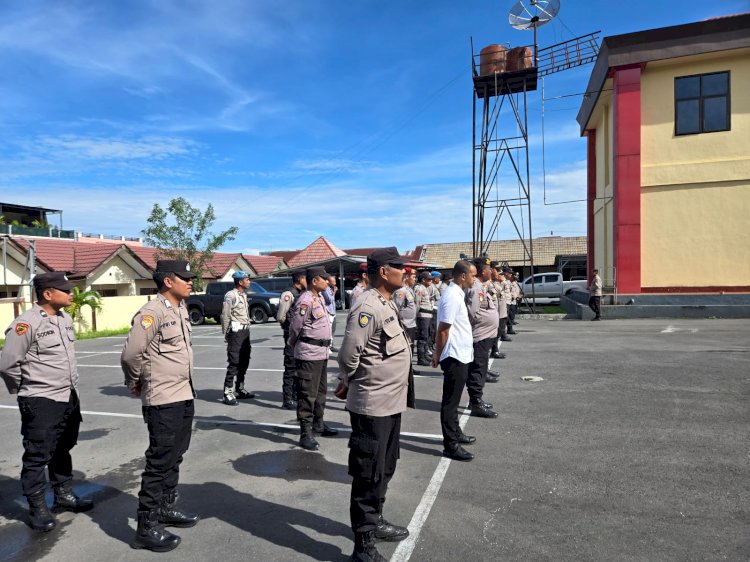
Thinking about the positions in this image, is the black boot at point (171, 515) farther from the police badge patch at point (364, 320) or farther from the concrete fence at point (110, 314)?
the concrete fence at point (110, 314)

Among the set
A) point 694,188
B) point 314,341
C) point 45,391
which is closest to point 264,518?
point 45,391

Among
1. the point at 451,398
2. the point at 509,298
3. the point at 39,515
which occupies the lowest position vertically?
the point at 39,515

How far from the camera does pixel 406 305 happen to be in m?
9.87

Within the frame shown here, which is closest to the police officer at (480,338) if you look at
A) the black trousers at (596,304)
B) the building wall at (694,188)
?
the black trousers at (596,304)

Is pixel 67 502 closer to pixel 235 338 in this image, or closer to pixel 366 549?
pixel 366 549

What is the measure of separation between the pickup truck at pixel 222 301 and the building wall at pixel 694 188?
14.4 m

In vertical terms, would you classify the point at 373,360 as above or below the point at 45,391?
above

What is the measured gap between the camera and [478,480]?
14.2ft

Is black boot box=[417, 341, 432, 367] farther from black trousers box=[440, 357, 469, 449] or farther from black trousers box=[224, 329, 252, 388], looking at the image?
black trousers box=[440, 357, 469, 449]

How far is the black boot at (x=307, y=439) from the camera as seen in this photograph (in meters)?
5.28

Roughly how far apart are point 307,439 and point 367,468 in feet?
7.71

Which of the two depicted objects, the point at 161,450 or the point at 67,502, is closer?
the point at 161,450

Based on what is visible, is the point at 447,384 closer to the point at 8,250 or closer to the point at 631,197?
the point at 631,197

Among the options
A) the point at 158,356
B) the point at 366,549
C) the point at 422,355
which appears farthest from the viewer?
the point at 422,355
